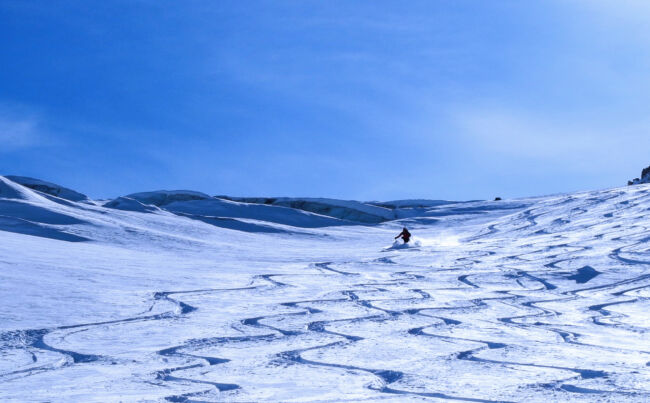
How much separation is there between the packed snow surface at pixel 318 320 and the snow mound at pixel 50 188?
22.4 feet

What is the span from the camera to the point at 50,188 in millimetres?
24266

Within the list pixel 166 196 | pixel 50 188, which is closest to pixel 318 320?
pixel 50 188

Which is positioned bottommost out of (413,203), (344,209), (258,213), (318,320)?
(318,320)

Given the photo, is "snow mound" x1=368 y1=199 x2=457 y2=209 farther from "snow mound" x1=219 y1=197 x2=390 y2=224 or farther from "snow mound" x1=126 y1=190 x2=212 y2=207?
"snow mound" x1=126 y1=190 x2=212 y2=207

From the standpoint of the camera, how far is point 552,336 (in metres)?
5.23

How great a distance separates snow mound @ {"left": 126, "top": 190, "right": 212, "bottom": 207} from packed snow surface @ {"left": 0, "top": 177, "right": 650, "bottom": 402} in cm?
1136

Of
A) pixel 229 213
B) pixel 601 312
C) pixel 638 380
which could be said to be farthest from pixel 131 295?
pixel 229 213

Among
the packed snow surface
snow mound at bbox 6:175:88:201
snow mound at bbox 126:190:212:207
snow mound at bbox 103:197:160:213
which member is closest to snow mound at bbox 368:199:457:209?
snow mound at bbox 126:190:212:207

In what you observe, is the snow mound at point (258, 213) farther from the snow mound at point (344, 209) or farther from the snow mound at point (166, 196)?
the snow mound at point (166, 196)

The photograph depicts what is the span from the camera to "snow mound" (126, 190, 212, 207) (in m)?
27.1

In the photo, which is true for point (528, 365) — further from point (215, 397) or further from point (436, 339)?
point (215, 397)

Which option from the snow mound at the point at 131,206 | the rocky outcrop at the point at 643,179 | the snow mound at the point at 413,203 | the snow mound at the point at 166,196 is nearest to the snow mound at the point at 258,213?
the snow mound at the point at 131,206

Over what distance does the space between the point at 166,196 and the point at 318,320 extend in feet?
74.8

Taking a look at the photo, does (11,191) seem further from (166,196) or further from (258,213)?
(166,196)
